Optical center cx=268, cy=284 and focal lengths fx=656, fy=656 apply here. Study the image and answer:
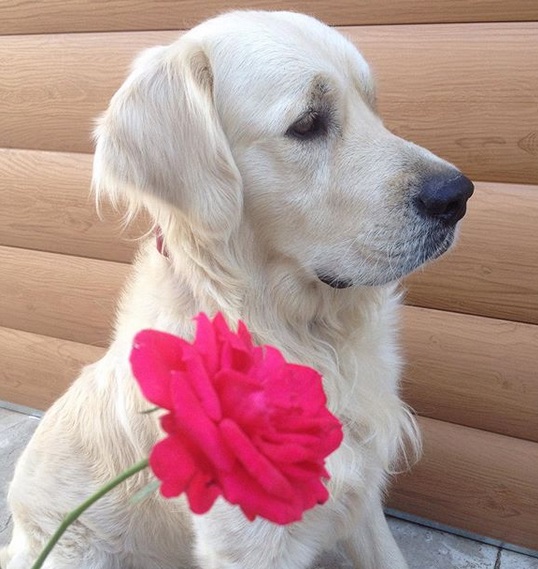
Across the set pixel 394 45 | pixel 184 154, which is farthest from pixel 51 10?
pixel 184 154

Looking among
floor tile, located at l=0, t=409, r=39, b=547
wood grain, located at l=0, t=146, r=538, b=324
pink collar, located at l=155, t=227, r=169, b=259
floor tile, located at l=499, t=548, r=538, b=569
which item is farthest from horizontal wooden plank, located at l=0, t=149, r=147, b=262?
floor tile, located at l=499, t=548, r=538, b=569

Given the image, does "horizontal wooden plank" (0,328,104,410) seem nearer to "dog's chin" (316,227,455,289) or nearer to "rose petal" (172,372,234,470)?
"dog's chin" (316,227,455,289)

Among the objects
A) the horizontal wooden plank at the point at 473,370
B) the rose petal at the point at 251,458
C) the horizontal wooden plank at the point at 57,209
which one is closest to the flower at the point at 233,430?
the rose petal at the point at 251,458

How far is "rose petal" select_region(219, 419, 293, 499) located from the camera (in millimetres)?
365

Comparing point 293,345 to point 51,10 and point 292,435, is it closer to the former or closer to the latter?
point 292,435

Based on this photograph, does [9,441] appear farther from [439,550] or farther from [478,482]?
[478,482]

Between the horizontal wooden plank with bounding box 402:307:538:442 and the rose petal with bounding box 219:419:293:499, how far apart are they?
185 cm

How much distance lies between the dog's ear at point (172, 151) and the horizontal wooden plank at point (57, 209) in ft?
3.97

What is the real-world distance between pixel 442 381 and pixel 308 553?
32.8 inches

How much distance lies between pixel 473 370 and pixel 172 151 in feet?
4.22

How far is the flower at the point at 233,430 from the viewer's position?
37cm

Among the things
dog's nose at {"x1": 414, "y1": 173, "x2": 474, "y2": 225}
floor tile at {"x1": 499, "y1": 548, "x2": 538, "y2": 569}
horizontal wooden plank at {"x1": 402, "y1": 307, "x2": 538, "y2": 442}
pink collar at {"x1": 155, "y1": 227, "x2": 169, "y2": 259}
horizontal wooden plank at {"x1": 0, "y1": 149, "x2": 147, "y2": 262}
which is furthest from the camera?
horizontal wooden plank at {"x1": 0, "y1": 149, "x2": 147, "y2": 262}

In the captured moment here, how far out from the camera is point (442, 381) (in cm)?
219

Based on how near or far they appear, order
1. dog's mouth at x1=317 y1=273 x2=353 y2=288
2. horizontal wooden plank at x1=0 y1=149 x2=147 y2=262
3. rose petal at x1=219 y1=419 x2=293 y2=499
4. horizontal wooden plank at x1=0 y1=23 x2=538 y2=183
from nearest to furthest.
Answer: rose petal at x1=219 y1=419 x2=293 y2=499 → dog's mouth at x1=317 y1=273 x2=353 y2=288 → horizontal wooden plank at x1=0 y1=23 x2=538 y2=183 → horizontal wooden plank at x1=0 y1=149 x2=147 y2=262
